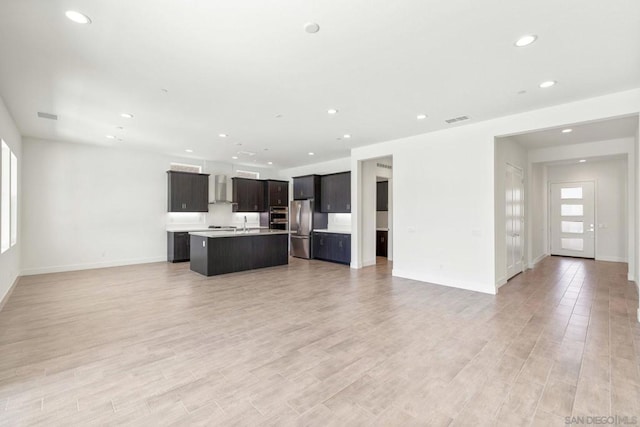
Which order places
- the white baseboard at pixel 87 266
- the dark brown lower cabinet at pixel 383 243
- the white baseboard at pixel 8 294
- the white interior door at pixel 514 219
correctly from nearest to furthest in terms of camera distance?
1. the white baseboard at pixel 8 294
2. the white interior door at pixel 514 219
3. the white baseboard at pixel 87 266
4. the dark brown lower cabinet at pixel 383 243

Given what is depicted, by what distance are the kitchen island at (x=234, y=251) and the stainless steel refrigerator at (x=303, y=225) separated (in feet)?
4.45

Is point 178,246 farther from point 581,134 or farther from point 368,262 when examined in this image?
point 581,134

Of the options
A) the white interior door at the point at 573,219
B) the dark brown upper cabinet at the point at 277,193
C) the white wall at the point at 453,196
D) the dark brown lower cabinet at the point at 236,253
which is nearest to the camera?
the white wall at the point at 453,196

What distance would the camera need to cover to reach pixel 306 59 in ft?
10.00

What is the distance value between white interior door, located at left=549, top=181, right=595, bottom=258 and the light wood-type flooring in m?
4.43

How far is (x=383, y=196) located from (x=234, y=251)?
515 cm

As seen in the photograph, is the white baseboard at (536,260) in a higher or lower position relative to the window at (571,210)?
lower

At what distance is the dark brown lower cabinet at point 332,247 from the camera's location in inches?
313

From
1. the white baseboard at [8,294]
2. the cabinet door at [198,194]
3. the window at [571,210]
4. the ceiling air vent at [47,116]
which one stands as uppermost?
the ceiling air vent at [47,116]

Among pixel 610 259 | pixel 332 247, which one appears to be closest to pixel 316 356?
pixel 332 247

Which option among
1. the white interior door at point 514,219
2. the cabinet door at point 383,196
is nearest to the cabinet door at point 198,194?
the cabinet door at point 383,196

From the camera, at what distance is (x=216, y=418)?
6.58 feet

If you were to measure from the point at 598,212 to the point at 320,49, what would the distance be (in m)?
9.97

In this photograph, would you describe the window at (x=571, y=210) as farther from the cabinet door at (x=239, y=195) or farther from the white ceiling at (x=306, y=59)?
the cabinet door at (x=239, y=195)
